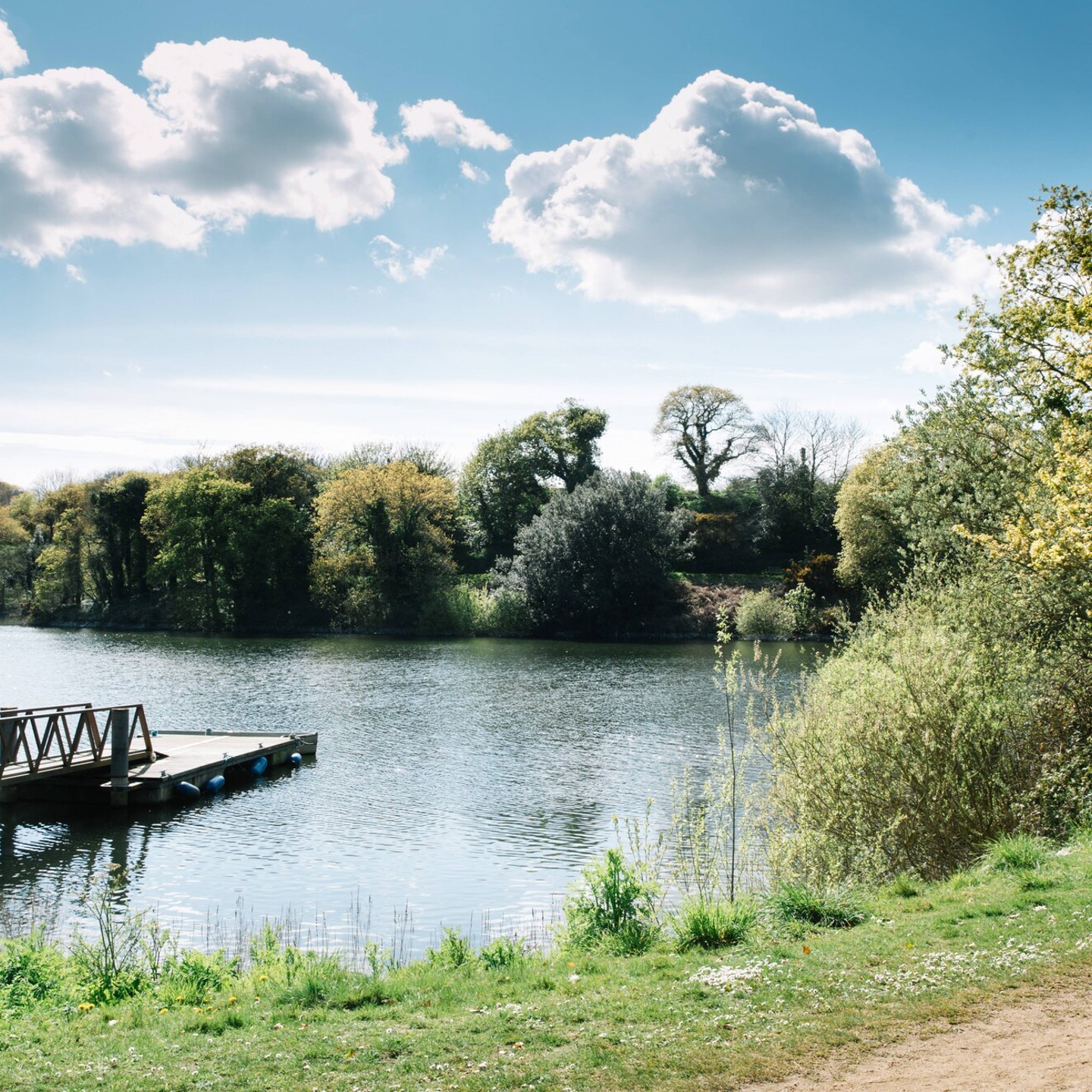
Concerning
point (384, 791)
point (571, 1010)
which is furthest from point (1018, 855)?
point (384, 791)

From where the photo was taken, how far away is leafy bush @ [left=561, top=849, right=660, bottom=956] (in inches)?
380

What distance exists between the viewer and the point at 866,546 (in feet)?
181

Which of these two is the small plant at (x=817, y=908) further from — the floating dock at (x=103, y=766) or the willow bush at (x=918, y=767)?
the floating dock at (x=103, y=766)

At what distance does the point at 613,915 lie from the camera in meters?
10.2

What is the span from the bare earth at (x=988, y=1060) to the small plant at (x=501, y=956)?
12.6 feet

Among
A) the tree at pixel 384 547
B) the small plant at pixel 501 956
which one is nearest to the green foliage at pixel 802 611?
the tree at pixel 384 547

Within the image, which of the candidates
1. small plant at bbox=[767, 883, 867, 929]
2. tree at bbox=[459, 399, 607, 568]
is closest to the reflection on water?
small plant at bbox=[767, 883, 867, 929]

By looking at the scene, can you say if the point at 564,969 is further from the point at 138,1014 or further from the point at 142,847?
the point at 142,847

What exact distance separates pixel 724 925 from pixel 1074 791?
6.14 metres

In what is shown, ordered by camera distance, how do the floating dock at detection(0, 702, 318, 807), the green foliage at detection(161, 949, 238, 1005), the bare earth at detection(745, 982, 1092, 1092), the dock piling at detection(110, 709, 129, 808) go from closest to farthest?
the bare earth at detection(745, 982, 1092, 1092)
the green foliage at detection(161, 949, 238, 1005)
the floating dock at detection(0, 702, 318, 807)
the dock piling at detection(110, 709, 129, 808)

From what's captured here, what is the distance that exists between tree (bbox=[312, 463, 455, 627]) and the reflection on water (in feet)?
58.7

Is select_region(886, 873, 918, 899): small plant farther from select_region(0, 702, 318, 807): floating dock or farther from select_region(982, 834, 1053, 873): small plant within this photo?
select_region(0, 702, 318, 807): floating dock

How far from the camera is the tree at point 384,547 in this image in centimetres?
6372

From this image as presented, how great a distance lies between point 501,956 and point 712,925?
7.07 feet
